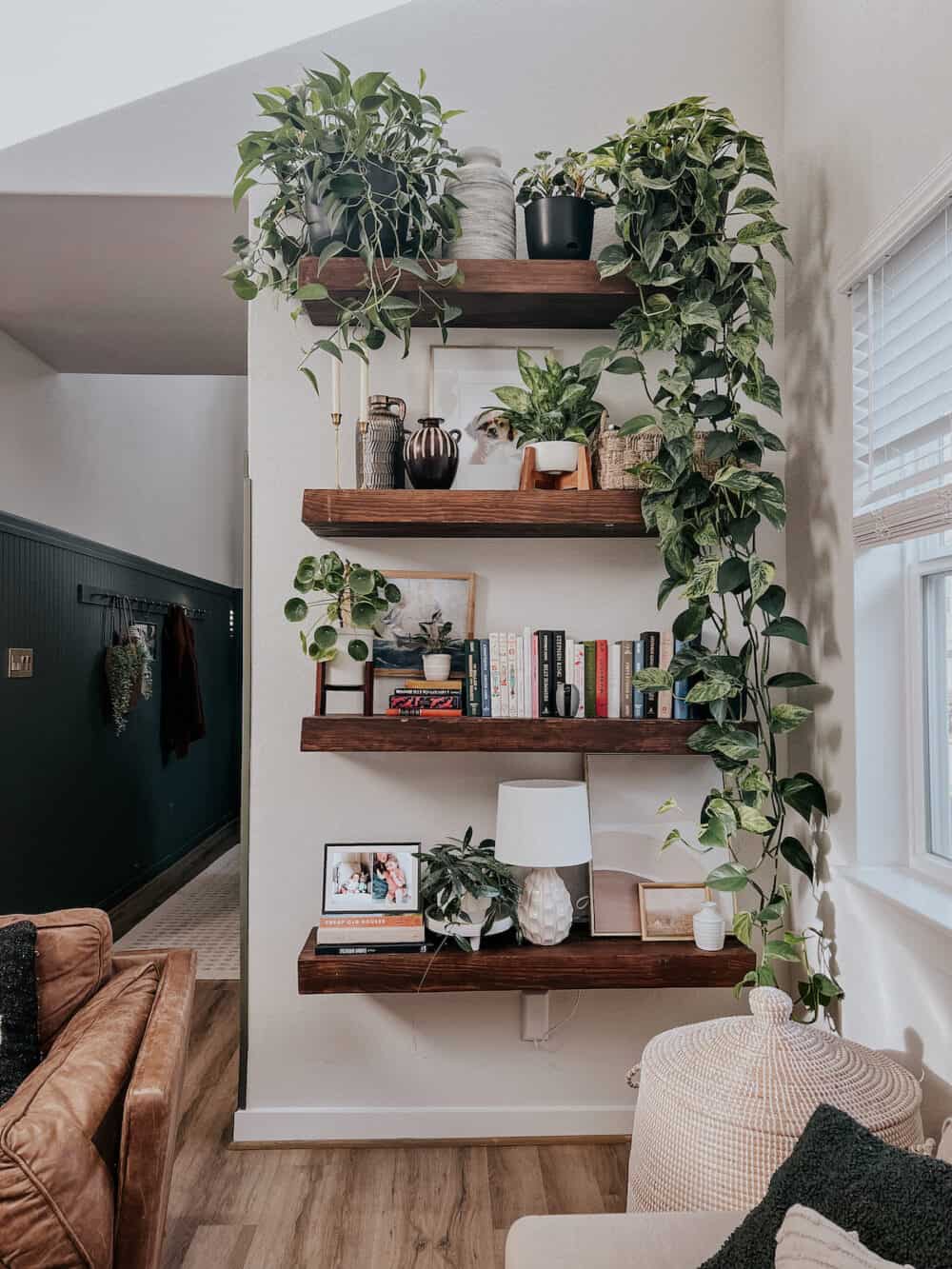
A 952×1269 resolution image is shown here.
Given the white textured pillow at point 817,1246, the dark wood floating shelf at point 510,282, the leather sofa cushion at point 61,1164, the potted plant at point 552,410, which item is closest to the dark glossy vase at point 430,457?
the potted plant at point 552,410

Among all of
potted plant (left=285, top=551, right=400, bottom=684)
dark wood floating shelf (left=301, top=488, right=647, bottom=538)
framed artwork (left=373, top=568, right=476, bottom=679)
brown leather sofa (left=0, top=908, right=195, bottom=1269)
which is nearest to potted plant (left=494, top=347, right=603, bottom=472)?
dark wood floating shelf (left=301, top=488, right=647, bottom=538)

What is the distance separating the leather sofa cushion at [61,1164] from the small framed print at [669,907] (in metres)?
1.31

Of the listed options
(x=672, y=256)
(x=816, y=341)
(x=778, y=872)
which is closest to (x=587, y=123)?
(x=672, y=256)

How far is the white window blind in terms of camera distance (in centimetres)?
187

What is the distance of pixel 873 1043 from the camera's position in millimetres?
2139

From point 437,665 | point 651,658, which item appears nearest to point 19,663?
point 437,665

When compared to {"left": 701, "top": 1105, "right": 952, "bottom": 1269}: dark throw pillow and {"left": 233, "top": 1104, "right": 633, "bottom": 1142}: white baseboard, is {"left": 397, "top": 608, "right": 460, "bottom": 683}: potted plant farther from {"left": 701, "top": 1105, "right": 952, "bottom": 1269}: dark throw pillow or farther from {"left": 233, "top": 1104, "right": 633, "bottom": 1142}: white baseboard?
{"left": 701, "top": 1105, "right": 952, "bottom": 1269}: dark throw pillow

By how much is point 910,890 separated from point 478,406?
1.57 m

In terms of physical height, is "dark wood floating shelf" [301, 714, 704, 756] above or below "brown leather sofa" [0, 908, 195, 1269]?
above

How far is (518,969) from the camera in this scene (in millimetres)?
2363

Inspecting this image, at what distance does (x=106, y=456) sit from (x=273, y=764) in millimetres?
3067

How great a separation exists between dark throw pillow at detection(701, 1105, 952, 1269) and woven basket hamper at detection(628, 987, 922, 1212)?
0.46m

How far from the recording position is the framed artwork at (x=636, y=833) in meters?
2.53

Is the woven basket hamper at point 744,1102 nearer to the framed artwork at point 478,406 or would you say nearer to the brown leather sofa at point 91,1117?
the brown leather sofa at point 91,1117
